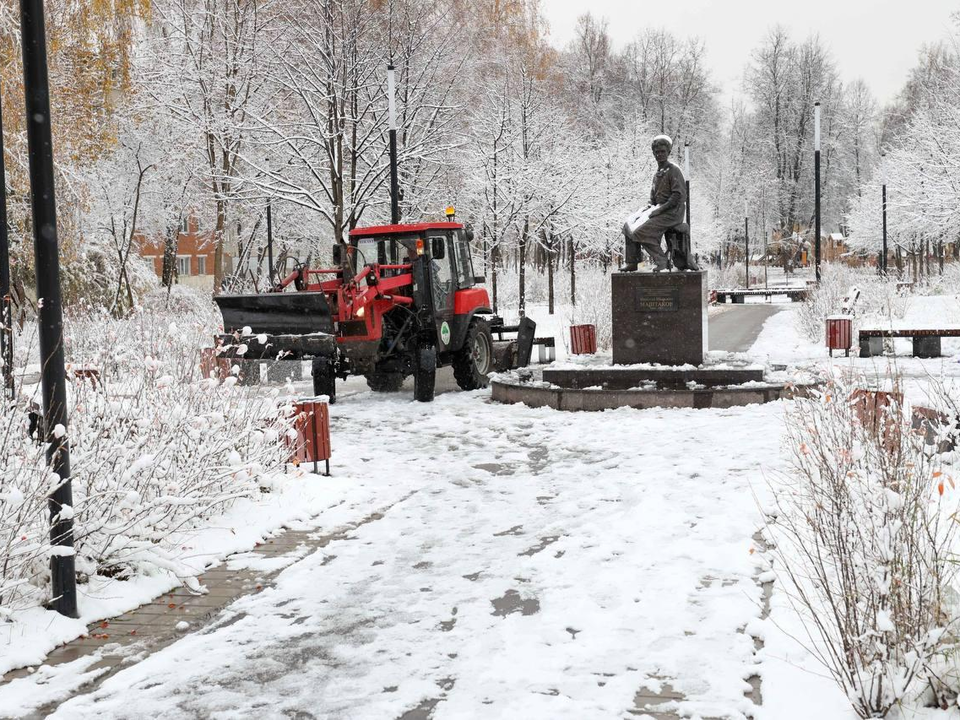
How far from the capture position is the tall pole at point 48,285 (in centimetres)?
527

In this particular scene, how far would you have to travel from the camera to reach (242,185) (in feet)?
83.0

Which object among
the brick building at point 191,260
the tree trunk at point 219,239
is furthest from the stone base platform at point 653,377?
the brick building at point 191,260

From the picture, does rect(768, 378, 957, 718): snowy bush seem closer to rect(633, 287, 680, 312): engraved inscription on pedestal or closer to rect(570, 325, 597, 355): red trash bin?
rect(633, 287, 680, 312): engraved inscription on pedestal

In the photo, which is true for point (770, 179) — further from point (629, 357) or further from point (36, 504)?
point (36, 504)

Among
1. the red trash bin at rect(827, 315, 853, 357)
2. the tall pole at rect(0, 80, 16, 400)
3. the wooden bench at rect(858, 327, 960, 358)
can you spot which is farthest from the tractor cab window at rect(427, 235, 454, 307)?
the wooden bench at rect(858, 327, 960, 358)

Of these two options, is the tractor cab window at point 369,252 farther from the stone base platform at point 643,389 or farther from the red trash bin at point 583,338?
the red trash bin at point 583,338

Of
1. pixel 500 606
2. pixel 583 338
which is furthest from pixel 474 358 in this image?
pixel 500 606

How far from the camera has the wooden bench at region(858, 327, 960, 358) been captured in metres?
18.9

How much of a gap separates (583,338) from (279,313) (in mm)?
7574

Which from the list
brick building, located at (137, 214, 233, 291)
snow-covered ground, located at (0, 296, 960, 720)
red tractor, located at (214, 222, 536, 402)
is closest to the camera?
snow-covered ground, located at (0, 296, 960, 720)

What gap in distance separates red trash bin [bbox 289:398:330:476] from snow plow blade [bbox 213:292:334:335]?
162 inches

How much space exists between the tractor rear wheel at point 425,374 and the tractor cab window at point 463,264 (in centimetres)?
147

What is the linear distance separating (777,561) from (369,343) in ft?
27.9

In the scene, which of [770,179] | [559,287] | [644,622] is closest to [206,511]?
[644,622]
